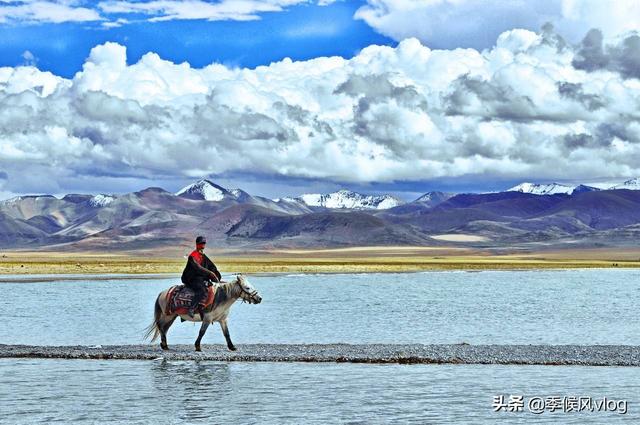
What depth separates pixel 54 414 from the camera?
16828mm

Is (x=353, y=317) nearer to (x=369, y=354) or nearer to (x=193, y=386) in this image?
(x=369, y=354)

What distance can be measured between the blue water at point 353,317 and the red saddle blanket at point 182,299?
598 cm

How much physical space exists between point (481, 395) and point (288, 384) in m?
4.19

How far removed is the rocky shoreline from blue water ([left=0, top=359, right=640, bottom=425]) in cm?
73

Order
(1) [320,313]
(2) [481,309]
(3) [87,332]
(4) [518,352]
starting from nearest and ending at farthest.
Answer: (4) [518,352], (3) [87,332], (1) [320,313], (2) [481,309]

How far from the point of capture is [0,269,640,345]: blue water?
32.5 metres

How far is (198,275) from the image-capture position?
950 inches

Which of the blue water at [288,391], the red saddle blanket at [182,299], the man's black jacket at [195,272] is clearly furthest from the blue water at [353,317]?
the blue water at [288,391]

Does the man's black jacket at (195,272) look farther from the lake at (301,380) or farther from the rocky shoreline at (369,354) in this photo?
the lake at (301,380)

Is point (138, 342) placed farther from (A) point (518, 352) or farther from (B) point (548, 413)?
(B) point (548, 413)

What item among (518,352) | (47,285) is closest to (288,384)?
(518,352)

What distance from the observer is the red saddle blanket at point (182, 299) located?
79.5 ft

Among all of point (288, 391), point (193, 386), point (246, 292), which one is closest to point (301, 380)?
point (288, 391)

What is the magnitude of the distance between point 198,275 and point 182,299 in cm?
82
